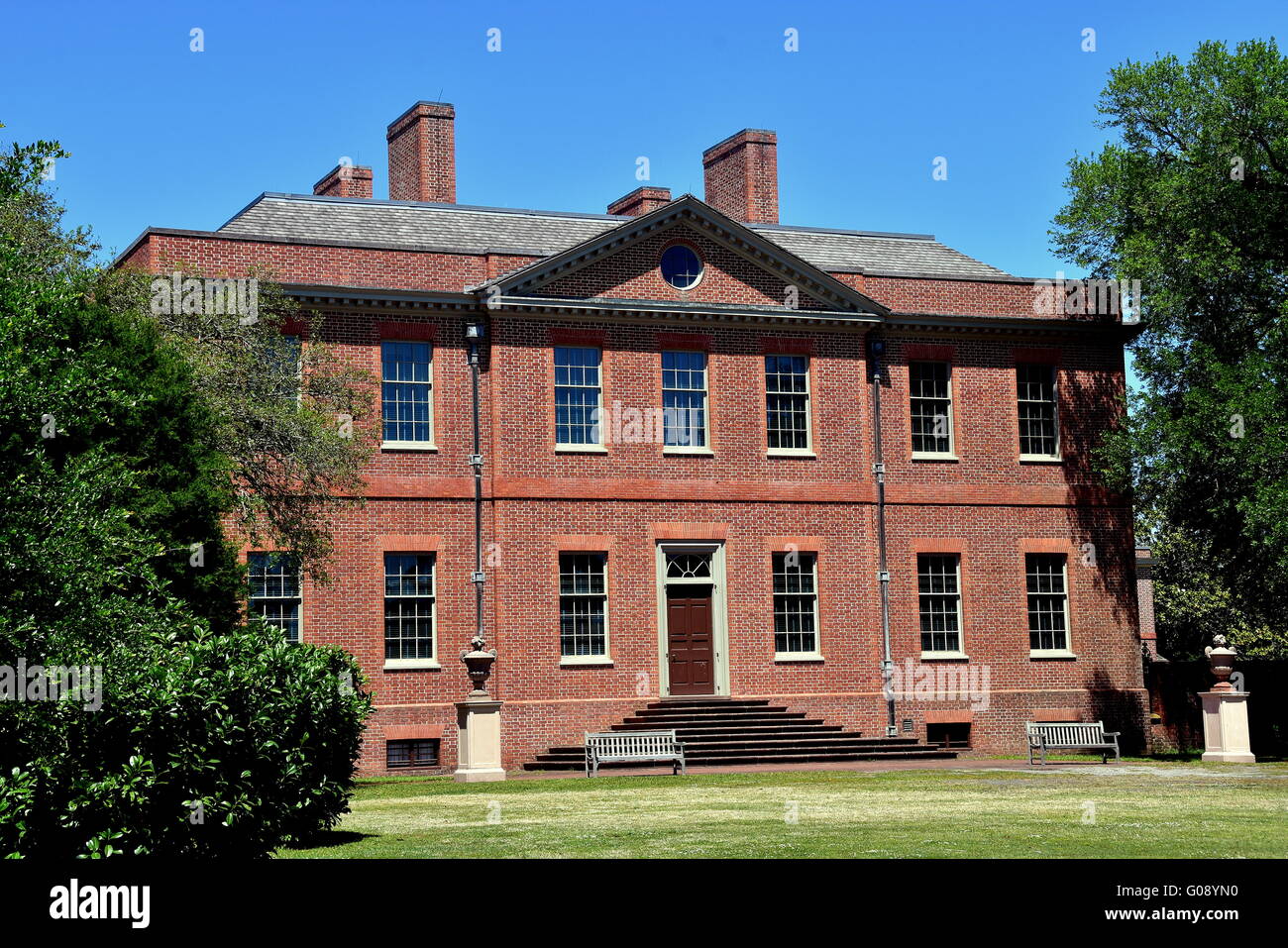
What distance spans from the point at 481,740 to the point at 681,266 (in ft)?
36.1

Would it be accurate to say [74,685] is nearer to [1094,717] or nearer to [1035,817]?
[1035,817]

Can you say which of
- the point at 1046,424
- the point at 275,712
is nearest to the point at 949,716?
the point at 1046,424

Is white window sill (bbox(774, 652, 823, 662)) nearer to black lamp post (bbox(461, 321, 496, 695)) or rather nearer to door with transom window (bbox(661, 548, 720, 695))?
door with transom window (bbox(661, 548, 720, 695))

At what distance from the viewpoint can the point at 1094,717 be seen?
3394 centimetres

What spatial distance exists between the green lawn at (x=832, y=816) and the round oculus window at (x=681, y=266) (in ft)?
34.6

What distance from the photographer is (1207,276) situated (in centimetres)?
3139

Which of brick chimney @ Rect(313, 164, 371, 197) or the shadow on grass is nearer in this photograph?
the shadow on grass

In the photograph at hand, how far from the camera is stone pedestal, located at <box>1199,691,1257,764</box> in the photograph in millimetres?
29547

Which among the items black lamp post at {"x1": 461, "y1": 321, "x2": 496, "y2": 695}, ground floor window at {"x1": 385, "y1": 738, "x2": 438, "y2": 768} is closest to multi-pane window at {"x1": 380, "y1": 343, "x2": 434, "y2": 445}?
black lamp post at {"x1": 461, "y1": 321, "x2": 496, "y2": 695}

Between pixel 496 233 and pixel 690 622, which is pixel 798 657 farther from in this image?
pixel 496 233

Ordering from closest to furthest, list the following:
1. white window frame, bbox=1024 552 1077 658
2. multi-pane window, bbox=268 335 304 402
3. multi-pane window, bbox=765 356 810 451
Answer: multi-pane window, bbox=268 335 304 402, multi-pane window, bbox=765 356 810 451, white window frame, bbox=1024 552 1077 658

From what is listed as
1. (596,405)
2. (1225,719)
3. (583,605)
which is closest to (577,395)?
(596,405)

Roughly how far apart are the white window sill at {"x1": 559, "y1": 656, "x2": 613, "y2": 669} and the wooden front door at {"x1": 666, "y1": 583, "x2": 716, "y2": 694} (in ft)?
4.53

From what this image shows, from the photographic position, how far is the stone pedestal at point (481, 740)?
25750 mm
